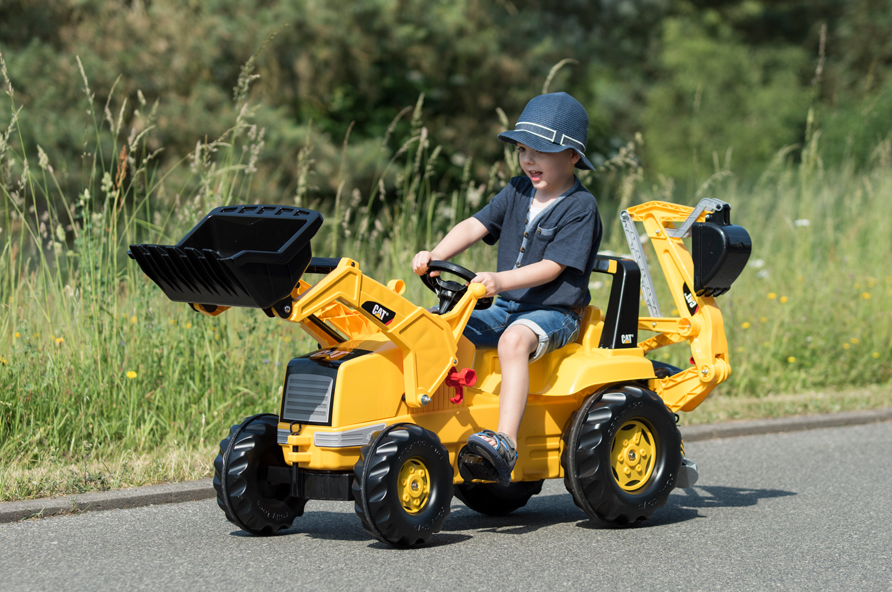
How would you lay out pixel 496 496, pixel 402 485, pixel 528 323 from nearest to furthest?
1. pixel 402 485
2. pixel 528 323
3. pixel 496 496

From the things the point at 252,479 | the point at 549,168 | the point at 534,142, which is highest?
the point at 534,142

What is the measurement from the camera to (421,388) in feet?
14.6

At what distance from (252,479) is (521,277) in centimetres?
148

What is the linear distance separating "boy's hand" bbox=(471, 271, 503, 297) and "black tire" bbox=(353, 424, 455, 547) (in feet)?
2.29

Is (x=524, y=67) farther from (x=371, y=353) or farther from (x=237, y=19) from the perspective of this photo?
(x=371, y=353)

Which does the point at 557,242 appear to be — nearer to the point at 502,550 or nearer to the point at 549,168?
the point at 549,168

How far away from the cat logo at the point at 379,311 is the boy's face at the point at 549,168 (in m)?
1.09

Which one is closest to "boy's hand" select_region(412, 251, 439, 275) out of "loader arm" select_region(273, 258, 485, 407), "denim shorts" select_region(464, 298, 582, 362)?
"loader arm" select_region(273, 258, 485, 407)

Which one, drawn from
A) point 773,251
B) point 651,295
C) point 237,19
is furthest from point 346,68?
point 651,295

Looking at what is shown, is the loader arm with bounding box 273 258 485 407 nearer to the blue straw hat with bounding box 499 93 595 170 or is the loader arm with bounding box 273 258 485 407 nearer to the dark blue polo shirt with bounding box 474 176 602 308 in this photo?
Result: the dark blue polo shirt with bounding box 474 176 602 308

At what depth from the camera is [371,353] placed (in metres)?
4.47

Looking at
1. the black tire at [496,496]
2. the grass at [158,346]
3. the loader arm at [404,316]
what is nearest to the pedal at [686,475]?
the black tire at [496,496]

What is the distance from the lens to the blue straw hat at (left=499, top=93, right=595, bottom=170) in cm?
→ 493

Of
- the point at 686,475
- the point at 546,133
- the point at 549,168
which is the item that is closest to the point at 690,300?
the point at 686,475
